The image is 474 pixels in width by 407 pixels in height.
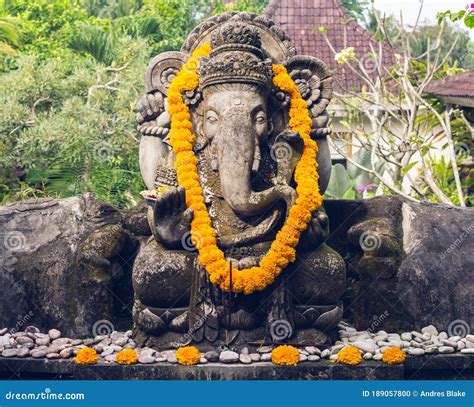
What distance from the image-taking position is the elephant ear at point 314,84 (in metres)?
9.23

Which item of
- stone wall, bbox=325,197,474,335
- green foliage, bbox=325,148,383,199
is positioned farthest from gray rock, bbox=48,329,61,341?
green foliage, bbox=325,148,383,199

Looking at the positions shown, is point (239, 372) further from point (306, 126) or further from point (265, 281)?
point (306, 126)

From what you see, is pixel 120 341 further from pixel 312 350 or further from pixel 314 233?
pixel 314 233

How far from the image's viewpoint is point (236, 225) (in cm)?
870

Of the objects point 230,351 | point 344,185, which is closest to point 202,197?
point 230,351

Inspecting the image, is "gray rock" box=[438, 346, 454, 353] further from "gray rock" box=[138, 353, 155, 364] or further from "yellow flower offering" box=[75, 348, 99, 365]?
"yellow flower offering" box=[75, 348, 99, 365]

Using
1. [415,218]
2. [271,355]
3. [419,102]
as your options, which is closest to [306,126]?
[415,218]

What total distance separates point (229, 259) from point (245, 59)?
1.61 meters

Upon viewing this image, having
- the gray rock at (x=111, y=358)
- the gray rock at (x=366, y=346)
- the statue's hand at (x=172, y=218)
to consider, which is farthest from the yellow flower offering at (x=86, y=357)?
the gray rock at (x=366, y=346)

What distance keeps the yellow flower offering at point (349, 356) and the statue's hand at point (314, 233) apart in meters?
0.98

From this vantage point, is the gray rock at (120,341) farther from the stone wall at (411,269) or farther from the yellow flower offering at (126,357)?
the stone wall at (411,269)

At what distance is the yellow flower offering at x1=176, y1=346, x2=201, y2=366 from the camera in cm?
805

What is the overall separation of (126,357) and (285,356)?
1190 mm

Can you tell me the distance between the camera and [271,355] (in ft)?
26.7
